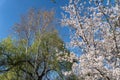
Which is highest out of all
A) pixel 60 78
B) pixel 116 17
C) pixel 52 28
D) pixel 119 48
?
pixel 52 28

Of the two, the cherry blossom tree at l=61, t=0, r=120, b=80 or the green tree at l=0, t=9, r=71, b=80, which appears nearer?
the cherry blossom tree at l=61, t=0, r=120, b=80

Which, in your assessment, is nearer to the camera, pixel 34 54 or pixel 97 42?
pixel 97 42

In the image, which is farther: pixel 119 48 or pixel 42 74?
pixel 42 74

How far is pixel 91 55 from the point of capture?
7.71 meters

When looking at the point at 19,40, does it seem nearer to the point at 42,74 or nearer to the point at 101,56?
the point at 42,74

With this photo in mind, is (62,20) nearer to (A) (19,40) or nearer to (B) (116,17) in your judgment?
(B) (116,17)

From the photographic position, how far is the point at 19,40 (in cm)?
2172

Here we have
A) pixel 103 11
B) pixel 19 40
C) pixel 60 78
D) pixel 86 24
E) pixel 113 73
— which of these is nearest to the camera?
pixel 113 73

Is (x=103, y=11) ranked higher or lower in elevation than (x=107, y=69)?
higher

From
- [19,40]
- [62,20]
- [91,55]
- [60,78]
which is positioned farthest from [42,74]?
[91,55]

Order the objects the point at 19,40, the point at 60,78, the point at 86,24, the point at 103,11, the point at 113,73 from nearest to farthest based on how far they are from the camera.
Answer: the point at 113,73
the point at 103,11
the point at 86,24
the point at 60,78
the point at 19,40

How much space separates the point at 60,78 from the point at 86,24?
11.7 m

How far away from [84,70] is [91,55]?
499mm

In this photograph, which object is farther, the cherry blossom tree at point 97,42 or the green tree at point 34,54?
the green tree at point 34,54
